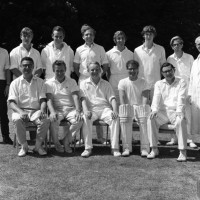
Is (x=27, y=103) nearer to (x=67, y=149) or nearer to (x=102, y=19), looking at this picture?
(x=67, y=149)

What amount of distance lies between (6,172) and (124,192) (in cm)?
172

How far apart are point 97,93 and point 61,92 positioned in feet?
2.00

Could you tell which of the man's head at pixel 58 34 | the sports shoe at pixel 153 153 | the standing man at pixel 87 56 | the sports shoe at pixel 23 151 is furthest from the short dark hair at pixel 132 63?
the sports shoe at pixel 23 151

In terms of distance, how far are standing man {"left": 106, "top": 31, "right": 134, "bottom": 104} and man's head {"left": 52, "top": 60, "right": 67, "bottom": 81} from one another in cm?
99

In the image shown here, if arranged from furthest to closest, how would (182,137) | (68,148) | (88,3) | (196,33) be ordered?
1. (196,33)
2. (88,3)
3. (68,148)
4. (182,137)

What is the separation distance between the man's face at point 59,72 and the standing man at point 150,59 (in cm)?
142

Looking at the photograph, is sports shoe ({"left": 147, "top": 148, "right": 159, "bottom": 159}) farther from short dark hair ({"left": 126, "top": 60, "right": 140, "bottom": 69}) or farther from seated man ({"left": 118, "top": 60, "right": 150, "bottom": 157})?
short dark hair ({"left": 126, "top": 60, "right": 140, "bottom": 69})

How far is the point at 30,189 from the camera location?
198 inches

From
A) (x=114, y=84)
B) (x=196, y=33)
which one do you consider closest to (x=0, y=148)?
(x=114, y=84)

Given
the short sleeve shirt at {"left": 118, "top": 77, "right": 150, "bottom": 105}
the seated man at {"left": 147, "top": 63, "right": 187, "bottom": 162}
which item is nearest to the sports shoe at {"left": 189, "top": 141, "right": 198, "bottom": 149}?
the seated man at {"left": 147, "top": 63, "right": 187, "bottom": 162}

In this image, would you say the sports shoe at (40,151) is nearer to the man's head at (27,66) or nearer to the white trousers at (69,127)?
the white trousers at (69,127)

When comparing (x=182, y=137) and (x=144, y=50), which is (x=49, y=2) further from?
(x=182, y=137)

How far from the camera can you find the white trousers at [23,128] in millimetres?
6660

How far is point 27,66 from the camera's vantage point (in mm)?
6879
